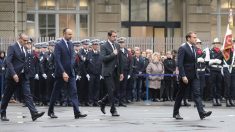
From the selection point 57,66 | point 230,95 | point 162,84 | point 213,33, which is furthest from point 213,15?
point 57,66

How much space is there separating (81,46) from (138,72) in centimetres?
308

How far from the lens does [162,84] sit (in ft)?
89.6

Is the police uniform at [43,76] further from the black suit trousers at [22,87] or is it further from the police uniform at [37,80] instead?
the black suit trousers at [22,87]

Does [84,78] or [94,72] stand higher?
[94,72]

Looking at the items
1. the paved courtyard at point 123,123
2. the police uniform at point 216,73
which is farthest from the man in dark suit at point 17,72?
the police uniform at point 216,73

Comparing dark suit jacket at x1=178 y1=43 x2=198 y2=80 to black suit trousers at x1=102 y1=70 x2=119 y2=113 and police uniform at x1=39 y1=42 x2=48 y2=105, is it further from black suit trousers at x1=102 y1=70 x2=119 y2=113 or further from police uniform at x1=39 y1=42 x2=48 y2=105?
police uniform at x1=39 y1=42 x2=48 y2=105

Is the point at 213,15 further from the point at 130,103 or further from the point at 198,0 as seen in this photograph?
the point at 130,103

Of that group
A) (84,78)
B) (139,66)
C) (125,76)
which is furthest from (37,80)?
(139,66)

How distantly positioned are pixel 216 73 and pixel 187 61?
6.88m

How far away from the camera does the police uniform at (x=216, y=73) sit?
945 inches

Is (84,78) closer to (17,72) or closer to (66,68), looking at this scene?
(66,68)

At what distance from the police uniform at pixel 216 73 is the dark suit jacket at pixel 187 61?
20.9 ft

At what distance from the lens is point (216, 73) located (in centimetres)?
2447

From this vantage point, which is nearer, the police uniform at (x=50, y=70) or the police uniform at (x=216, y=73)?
the police uniform at (x=216, y=73)
